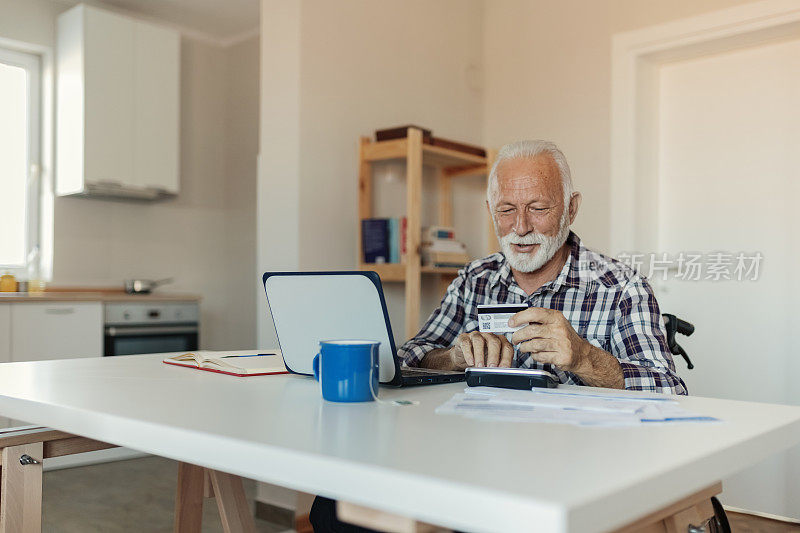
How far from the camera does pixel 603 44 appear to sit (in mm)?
3734

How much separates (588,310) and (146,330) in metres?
3.10

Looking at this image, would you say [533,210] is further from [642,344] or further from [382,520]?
[382,520]

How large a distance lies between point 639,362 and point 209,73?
4477 mm

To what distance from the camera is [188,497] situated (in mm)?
1737

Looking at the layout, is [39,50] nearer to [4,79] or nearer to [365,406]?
[4,79]

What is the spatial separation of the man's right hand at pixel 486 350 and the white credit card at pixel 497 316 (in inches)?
0.8

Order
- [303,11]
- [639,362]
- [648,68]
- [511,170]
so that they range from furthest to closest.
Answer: [648,68]
[303,11]
[511,170]
[639,362]

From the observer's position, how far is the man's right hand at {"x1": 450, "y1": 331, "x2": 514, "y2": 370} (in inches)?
56.6

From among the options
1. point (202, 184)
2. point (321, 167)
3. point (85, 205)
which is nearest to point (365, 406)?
point (321, 167)

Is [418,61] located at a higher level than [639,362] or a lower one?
higher

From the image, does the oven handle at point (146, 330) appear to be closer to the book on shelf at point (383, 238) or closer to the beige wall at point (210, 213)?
the beige wall at point (210, 213)

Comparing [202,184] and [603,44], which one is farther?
[202,184]

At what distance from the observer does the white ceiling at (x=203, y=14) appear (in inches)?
188

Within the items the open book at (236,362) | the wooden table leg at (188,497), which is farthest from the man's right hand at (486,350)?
the wooden table leg at (188,497)
